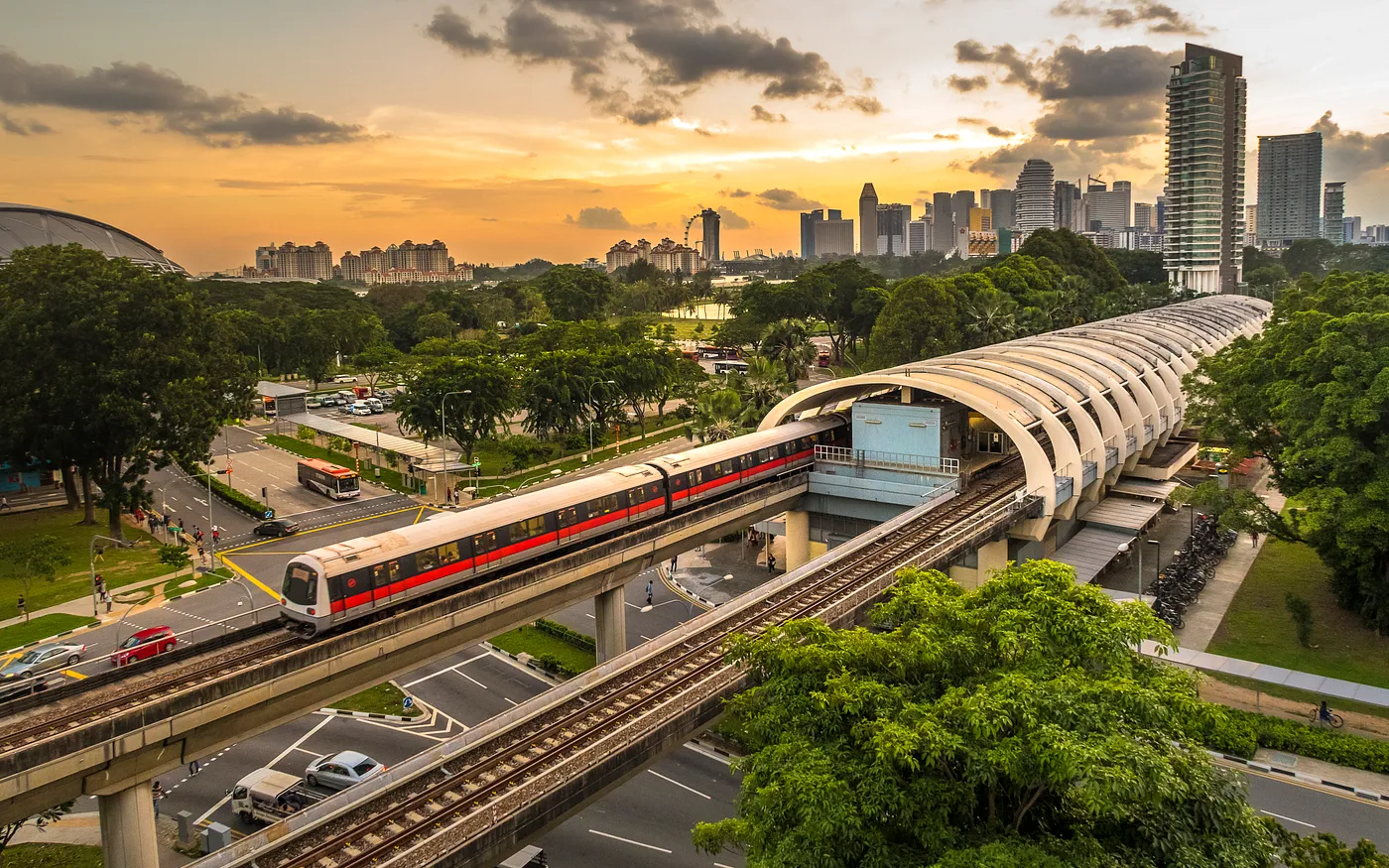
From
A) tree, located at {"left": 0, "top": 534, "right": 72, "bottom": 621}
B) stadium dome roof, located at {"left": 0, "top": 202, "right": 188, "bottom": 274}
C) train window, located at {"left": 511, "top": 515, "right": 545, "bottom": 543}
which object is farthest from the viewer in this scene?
stadium dome roof, located at {"left": 0, "top": 202, "right": 188, "bottom": 274}

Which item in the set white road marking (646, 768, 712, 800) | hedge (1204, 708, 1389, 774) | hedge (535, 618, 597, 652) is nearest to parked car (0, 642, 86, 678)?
hedge (535, 618, 597, 652)

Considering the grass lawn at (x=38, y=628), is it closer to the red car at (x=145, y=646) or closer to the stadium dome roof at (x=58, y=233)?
the red car at (x=145, y=646)

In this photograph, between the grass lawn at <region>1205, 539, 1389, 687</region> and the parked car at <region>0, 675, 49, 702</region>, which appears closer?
the parked car at <region>0, 675, 49, 702</region>

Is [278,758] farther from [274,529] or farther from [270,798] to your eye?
[274,529]

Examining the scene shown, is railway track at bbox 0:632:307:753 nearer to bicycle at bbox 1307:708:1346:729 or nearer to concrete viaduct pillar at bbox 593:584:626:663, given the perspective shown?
concrete viaduct pillar at bbox 593:584:626:663

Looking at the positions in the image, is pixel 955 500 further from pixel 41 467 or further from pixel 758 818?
pixel 41 467

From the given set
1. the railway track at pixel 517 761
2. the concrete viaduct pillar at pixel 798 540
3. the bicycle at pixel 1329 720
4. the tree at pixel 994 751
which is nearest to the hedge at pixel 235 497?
the concrete viaduct pillar at pixel 798 540

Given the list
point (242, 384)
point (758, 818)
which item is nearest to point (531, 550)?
point (758, 818)
